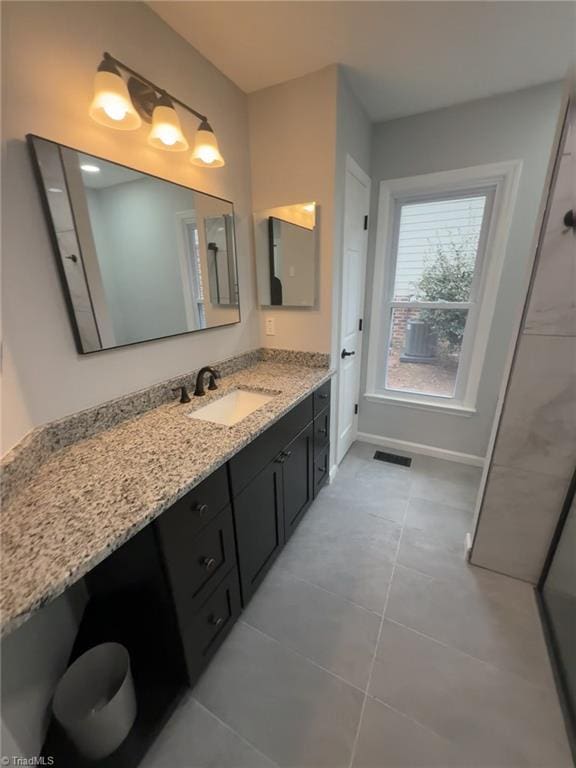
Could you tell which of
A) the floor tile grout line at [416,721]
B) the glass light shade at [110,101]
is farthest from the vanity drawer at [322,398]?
the glass light shade at [110,101]

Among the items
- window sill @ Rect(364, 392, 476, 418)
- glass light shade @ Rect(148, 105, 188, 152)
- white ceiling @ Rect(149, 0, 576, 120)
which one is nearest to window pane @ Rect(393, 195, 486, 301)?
white ceiling @ Rect(149, 0, 576, 120)

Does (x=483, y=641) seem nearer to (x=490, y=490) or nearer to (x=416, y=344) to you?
(x=490, y=490)

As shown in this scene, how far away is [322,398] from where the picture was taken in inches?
76.7

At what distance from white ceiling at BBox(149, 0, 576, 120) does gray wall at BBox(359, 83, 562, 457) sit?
132 millimetres

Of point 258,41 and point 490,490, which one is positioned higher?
point 258,41

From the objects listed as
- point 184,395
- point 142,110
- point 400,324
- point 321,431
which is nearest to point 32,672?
point 184,395

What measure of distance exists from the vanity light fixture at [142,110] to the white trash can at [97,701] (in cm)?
189

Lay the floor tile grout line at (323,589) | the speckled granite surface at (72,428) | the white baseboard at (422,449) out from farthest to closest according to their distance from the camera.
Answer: the white baseboard at (422,449) → the floor tile grout line at (323,589) → the speckled granite surface at (72,428)

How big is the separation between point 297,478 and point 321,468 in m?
0.40

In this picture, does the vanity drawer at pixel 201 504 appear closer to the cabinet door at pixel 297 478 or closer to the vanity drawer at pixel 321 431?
the cabinet door at pixel 297 478

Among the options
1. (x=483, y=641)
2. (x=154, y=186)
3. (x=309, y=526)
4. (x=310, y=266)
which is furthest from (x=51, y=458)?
(x=483, y=641)

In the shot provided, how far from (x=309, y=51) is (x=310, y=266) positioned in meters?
0.98

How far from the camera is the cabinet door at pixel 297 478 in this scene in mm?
1644

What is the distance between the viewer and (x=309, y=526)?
1959 millimetres
